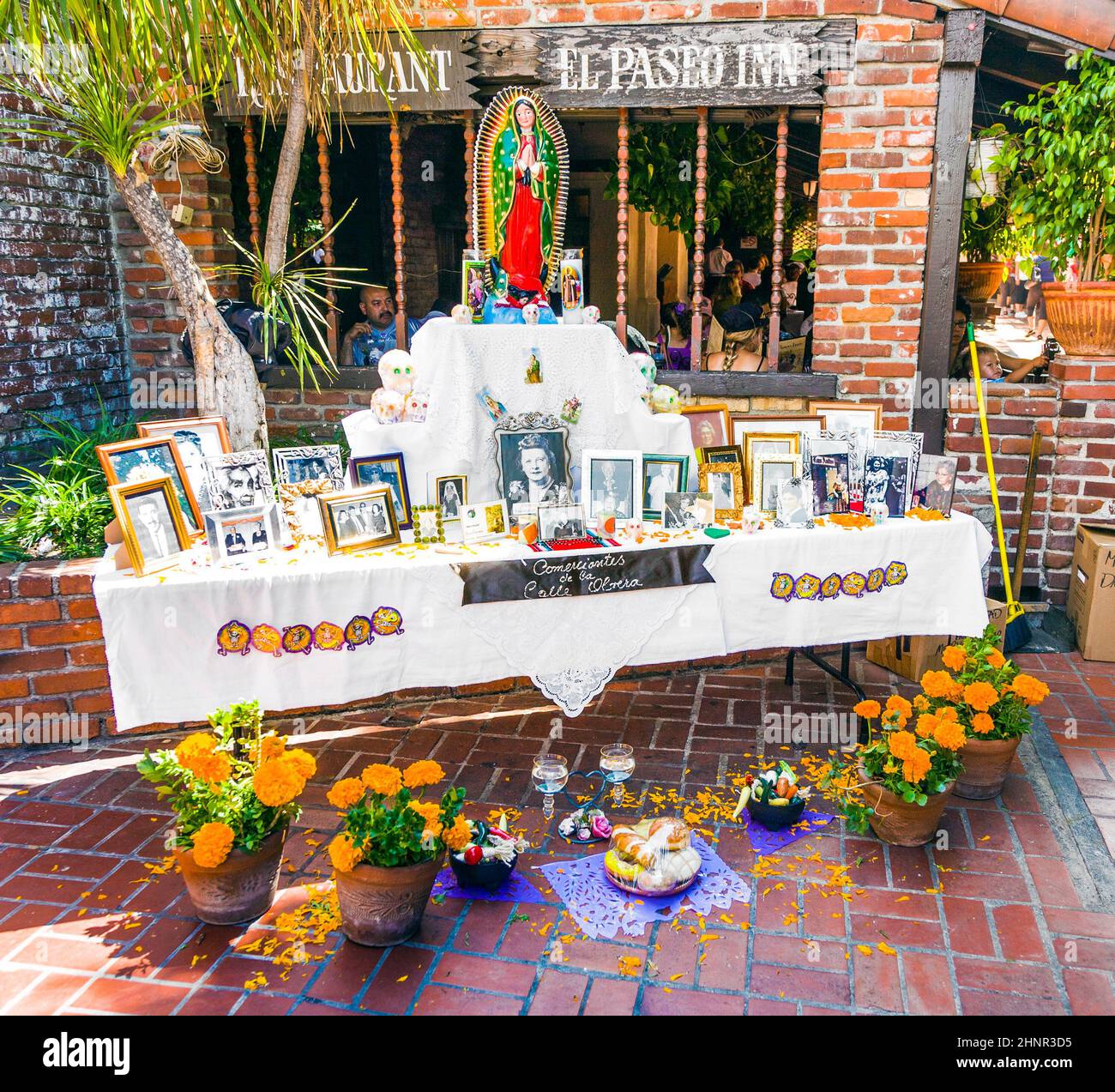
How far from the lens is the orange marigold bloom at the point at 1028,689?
12.5ft

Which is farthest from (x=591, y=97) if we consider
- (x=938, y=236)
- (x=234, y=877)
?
(x=234, y=877)

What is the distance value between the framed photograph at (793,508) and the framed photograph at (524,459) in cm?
95

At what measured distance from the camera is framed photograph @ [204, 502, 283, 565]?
3.69m

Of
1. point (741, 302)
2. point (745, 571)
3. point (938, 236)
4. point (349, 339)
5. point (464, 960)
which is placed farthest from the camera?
point (741, 302)

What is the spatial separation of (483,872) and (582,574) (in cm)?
121

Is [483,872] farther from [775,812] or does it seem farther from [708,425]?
[708,425]

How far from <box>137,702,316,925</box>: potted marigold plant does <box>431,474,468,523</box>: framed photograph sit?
135 cm

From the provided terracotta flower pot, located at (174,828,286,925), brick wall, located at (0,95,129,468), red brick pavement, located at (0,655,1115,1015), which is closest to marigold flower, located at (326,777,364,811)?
terracotta flower pot, located at (174,828,286,925)

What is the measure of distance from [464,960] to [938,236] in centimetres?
475

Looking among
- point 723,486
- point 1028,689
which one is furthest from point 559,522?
point 1028,689

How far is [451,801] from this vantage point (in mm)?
3145

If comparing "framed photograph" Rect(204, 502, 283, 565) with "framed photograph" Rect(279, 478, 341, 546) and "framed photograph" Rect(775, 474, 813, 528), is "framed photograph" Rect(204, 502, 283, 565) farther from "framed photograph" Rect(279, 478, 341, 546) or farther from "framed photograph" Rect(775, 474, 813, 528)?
"framed photograph" Rect(775, 474, 813, 528)

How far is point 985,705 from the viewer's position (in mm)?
3719

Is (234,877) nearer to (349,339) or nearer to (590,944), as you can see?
(590,944)
